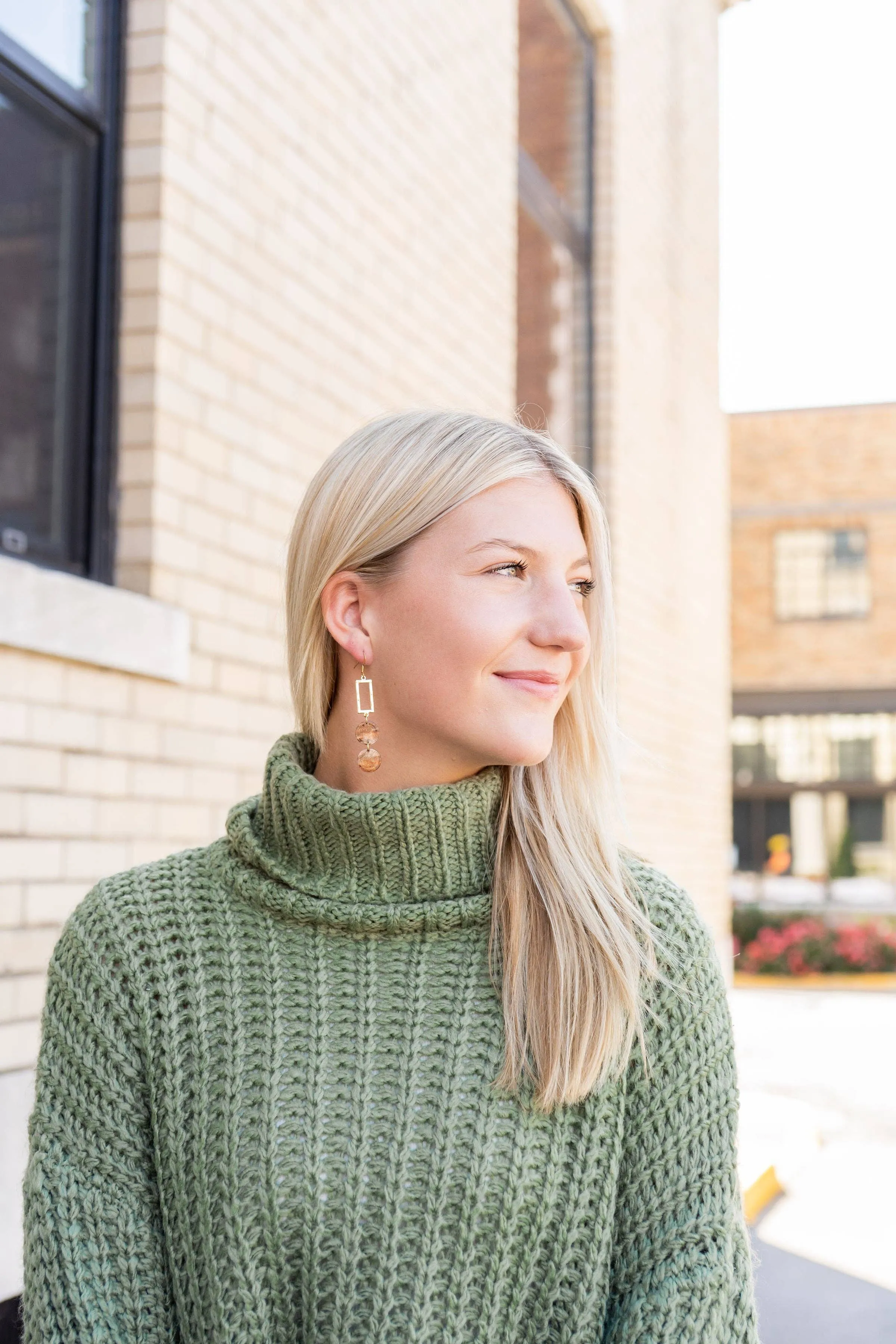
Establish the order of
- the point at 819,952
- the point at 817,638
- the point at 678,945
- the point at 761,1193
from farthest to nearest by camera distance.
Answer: the point at 817,638 → the point at 819,952 → the point at 761,1193 → the point at 678,945

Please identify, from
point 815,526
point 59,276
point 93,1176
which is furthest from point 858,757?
point 93,1176

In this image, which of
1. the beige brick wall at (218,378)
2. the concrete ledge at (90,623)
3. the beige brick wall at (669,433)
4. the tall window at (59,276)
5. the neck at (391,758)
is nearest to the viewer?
the neck at (391,758)

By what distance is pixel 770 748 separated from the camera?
24688 mm

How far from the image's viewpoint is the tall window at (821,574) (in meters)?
24.2

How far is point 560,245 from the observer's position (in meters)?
7.44

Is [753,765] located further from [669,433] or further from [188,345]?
[188,345]

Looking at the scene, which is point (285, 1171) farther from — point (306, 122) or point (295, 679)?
point (306, 122)

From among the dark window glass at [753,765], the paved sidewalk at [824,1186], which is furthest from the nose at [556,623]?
the dark window glass at [753,765]

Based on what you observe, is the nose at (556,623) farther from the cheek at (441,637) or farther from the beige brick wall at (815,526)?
the beige brick wall at (815,526)

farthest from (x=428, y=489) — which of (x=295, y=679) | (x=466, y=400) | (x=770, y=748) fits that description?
(x=770, y=748)

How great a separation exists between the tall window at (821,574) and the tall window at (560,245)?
1736 cm

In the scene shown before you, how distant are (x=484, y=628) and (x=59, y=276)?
219 cm

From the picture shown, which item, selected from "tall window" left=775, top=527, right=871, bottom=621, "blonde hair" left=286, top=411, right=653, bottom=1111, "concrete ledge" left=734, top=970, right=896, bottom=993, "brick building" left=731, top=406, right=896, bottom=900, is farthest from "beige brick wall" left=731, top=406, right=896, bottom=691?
"blonde hair" left=286, top=411, right=653, bottom=1111

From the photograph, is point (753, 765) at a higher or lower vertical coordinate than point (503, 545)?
higher
